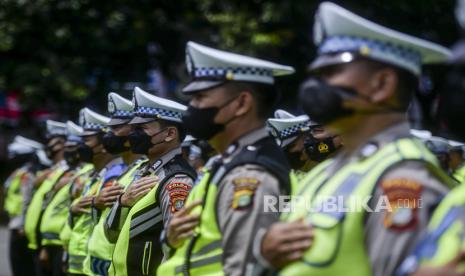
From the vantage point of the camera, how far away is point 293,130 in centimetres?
763

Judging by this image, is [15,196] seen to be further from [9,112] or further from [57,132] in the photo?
[9,112]

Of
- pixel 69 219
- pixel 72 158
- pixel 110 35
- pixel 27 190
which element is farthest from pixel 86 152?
pixel 110 35

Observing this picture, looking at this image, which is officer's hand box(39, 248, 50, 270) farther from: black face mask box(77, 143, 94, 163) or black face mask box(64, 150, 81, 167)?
black face mask box(77, 143, 94, 163)

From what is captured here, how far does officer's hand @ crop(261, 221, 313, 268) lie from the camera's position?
12.2 ft

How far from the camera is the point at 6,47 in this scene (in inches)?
822

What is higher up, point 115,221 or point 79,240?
point 115,221

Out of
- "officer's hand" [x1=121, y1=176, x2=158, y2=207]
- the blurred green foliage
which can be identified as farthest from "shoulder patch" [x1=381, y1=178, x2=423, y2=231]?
the blurred green foliage

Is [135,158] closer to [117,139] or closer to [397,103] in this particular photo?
[117,139]

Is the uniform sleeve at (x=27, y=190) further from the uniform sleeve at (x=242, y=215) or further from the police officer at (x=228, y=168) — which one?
the uniform sleeve at (x=242, y=215)

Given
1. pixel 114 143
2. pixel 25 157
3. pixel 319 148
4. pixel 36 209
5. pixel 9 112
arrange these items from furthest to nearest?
1. pixel 9 112
2. pixel 25 157
3. pixel 36 209
4. pixel 114 143
5. pixel 319 148

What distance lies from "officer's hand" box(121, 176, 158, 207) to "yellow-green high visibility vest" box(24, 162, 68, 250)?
5085 millimetres

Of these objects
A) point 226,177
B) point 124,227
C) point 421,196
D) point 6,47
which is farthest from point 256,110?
point 6,47

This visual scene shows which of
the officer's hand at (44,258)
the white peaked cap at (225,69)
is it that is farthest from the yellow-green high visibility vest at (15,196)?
the white peaked cap at (225,69)

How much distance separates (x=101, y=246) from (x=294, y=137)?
164 cm
